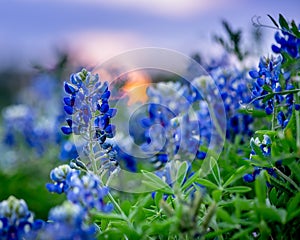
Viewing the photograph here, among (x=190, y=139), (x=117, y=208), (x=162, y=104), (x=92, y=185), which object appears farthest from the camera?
(x=162, y=104)

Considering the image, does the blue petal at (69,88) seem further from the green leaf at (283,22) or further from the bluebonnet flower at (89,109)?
the green leaf at (283,22)

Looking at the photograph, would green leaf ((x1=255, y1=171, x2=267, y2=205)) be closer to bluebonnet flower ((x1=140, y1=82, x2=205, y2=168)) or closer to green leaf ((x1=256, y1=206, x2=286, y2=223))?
green leaf ((x1=256, y1=206, x2=286, y2=223))

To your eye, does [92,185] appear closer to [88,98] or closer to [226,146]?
[88,98]

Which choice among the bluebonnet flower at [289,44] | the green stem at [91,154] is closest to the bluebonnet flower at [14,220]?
the green stem at [91,154]

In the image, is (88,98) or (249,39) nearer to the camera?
(88,98)

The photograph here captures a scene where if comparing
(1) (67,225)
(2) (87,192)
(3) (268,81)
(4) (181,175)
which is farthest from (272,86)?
(1) (67,225)

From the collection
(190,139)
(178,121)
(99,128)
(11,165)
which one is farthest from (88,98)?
(11,165)

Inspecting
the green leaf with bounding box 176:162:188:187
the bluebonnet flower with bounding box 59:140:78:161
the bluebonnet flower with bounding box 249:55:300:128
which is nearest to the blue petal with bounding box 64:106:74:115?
the green leaf with bounding box 176:162:188:187
